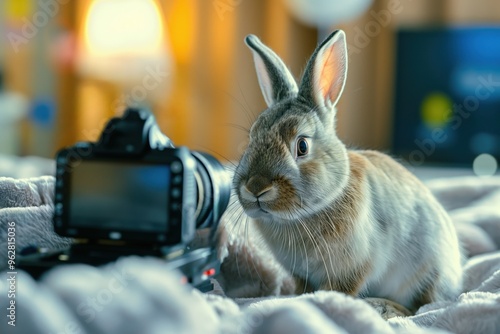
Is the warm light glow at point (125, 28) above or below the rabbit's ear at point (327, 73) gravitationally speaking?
above

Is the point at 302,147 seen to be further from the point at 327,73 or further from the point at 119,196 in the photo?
the point at 119,196

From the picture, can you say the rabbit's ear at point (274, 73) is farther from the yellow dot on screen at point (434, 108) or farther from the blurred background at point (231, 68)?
the yellow dot on screen at point (434, 108)

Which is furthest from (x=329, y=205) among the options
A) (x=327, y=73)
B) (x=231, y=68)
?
(x=231, y=68)

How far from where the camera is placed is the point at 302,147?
853mm

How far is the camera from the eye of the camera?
2.08 feet

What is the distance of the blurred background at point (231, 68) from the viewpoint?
275 cm

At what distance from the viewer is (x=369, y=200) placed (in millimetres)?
893

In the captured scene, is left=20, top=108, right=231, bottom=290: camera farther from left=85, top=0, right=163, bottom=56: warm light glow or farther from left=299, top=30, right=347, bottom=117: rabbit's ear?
left=85, top=0, right=163, bottom=56: warm light glow

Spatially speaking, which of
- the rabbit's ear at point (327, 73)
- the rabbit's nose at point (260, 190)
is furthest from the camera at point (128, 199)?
the rabbit's ear at point (327, 73)

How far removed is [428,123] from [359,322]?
7.63 feet

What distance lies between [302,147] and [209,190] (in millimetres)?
186

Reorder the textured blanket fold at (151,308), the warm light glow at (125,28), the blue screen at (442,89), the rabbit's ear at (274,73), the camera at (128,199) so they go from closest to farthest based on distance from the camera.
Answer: the textured blanket fold at (151,308), the camera at (128,199), the rabbit's ear at (274,73), the blue screen at (442,89), the warm light glow at (125,28)

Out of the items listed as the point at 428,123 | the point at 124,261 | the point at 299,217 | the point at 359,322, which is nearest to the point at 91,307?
the point at 124,261

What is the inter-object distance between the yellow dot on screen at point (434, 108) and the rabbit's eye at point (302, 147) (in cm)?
203
